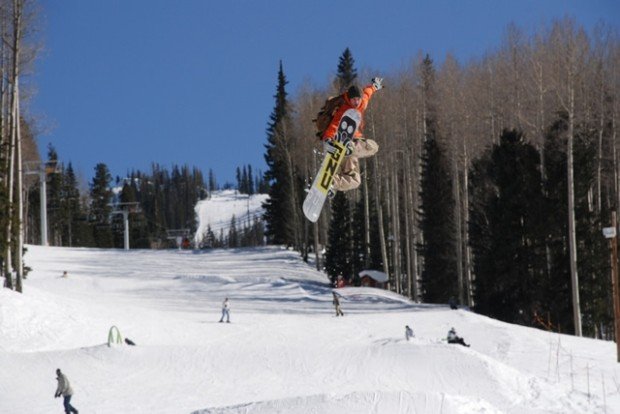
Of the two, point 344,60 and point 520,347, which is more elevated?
point 344,60

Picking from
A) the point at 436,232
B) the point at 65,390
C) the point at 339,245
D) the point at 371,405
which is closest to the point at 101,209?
the point at 339,245

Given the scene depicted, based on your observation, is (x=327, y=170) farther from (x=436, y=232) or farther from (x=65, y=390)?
(x=436, y=232)

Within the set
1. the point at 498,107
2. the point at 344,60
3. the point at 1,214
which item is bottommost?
the point at 1,214

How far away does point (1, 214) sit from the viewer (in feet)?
101

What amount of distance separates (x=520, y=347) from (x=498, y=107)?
16.5m

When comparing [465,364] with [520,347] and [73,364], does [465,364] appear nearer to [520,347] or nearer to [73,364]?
[520,347]

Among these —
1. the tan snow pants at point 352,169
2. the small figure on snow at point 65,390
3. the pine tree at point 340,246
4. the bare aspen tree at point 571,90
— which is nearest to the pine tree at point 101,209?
the pine tree at point 340,246

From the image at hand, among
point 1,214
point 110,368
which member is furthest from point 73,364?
point 1,214

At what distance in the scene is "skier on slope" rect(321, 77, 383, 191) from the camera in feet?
30.7

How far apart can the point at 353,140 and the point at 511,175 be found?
23967 millimetres

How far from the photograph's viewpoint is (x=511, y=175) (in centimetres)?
3234

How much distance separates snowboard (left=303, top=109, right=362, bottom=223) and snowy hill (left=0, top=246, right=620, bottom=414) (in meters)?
4.78

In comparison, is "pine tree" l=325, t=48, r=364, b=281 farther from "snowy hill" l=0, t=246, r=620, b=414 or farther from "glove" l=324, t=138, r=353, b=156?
"glove" l=324, t=138, r=353, b=156

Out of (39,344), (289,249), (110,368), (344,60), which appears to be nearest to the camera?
(110,368)
